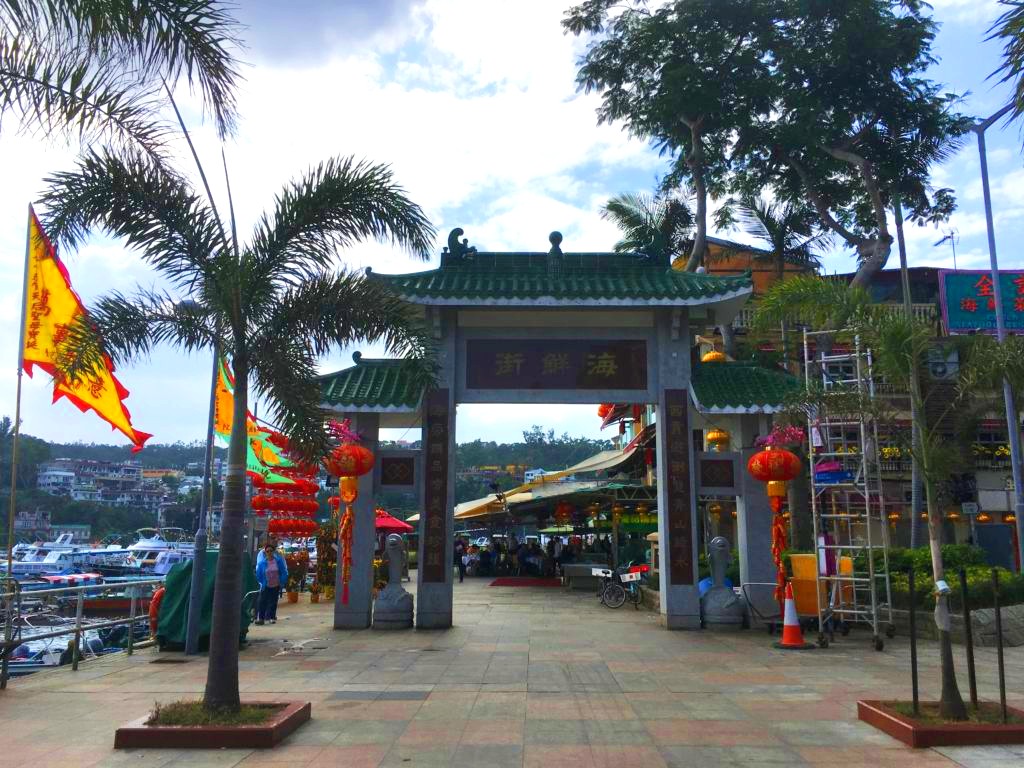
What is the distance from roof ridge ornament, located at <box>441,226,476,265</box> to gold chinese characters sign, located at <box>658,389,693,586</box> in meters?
4.55

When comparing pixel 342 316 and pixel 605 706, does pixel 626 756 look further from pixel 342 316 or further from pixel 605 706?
pixel 342 316

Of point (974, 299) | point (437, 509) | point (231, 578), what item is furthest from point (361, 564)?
point (974, 299)

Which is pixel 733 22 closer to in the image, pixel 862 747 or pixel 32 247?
pixel 32 247

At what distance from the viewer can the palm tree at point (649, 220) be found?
81.6ft

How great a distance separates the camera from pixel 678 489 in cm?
1414

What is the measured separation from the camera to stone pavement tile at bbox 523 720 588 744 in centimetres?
665

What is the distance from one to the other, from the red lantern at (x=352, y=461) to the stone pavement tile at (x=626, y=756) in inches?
306

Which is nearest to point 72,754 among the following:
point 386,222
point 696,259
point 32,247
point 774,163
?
point 386,222

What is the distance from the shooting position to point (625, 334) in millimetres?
14734

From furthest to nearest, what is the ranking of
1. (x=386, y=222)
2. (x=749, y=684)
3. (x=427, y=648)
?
(x=427, y=648) < (x=749, y=684) < (x=386, y=222)

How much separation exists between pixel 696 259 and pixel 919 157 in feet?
19.0

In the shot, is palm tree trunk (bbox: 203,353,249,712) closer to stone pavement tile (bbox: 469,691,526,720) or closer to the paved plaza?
the paved plaza

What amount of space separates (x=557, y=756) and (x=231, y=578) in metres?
3.21

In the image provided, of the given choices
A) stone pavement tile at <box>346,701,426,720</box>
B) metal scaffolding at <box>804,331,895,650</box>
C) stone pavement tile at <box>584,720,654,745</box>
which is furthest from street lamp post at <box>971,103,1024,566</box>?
stone pavement tile at <box>346,701,426,720</box>
